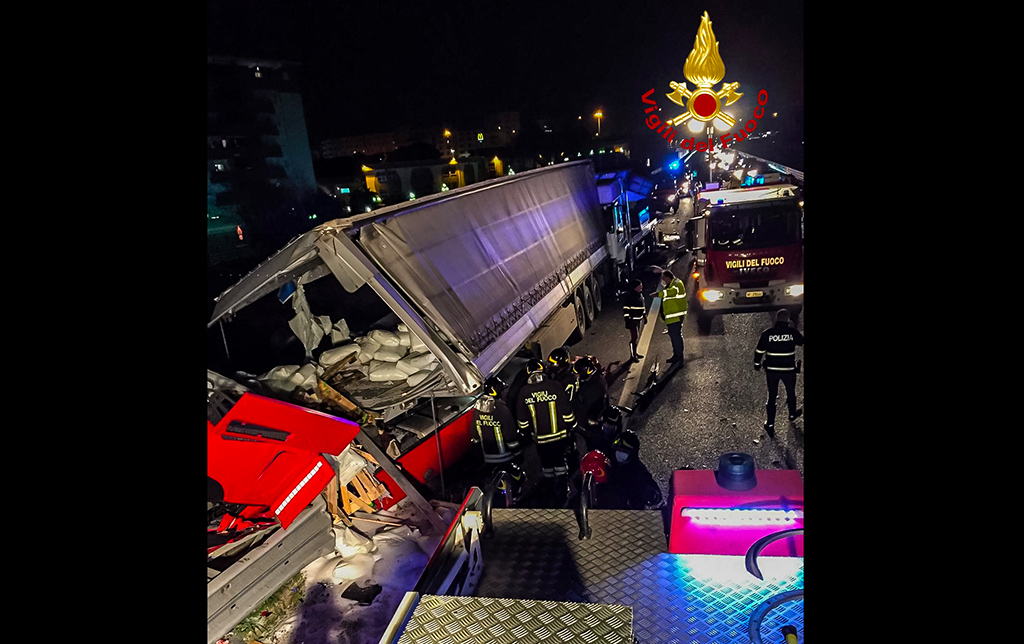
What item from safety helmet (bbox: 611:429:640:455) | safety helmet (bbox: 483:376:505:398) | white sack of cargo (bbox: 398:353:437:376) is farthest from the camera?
white sack of cargo (bbox: 398:353:437:376)

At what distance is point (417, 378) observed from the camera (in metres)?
6.48

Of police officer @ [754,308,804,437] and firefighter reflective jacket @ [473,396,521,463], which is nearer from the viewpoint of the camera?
firefighter reflective jacket @ [473,396,521,463]

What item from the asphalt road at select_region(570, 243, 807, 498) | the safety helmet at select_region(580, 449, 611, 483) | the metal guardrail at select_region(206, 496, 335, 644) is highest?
the metal guardrail at select_region(206, 496, 335, 644)

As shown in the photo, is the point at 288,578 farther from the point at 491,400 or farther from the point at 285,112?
the point at 285,112

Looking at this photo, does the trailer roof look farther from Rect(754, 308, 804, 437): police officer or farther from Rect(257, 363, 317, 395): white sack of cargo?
Rect(257, 363, 317, 395): white sack of cargo

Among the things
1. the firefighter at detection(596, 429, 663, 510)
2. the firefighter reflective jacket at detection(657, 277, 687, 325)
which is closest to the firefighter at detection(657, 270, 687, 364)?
the firefighter reflective jacket at detection(657, 277, 687, 325)

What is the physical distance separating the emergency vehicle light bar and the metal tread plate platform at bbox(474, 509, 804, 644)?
20cm

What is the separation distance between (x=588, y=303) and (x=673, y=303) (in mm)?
3251

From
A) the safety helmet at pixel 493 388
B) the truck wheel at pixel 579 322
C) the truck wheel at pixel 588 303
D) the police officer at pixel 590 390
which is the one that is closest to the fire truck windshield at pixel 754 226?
the truck wheel at pixel 588 303

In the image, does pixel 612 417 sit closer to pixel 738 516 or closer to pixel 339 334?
pixel 738 516

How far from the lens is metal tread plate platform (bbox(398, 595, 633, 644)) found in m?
2.31

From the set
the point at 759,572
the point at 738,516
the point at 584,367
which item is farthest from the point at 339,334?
the point at 759,572

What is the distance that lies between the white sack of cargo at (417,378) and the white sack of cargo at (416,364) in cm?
15

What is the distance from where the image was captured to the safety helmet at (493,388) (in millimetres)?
5891
